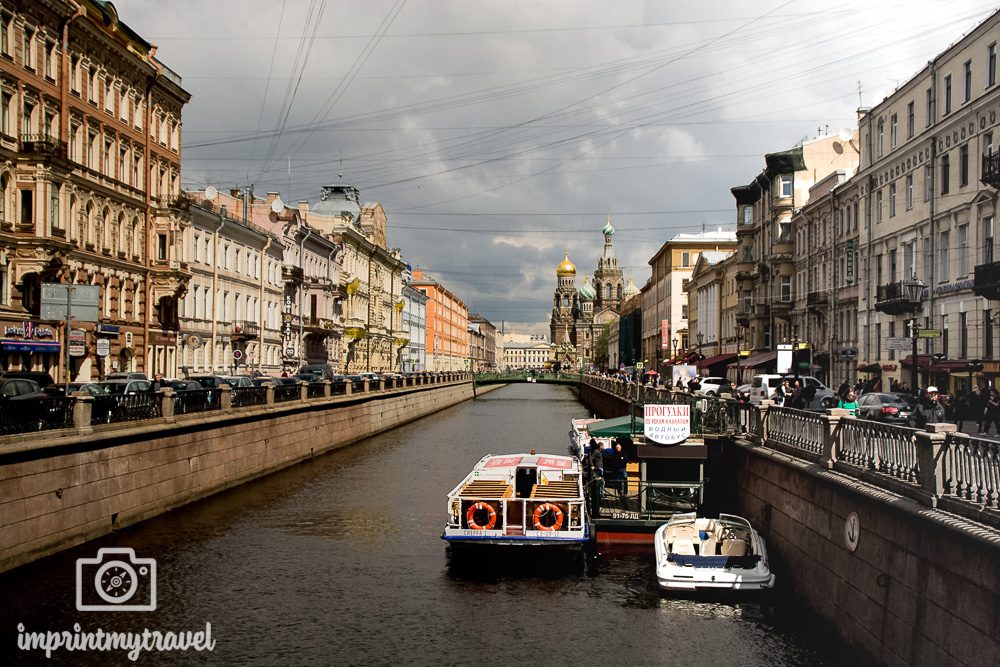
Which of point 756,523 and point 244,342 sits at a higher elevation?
point 244,342

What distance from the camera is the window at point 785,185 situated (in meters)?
66.1

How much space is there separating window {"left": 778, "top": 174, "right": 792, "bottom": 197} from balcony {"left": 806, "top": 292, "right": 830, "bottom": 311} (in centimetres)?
1054

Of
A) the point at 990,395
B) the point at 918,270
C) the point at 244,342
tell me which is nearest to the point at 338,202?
the point at 244,342

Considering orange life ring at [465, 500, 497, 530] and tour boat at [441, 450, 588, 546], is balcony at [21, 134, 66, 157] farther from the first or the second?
orange life ring at [465, 500, 497, 530]

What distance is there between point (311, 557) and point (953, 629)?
1590 cm

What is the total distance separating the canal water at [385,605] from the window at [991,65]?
73.2ft

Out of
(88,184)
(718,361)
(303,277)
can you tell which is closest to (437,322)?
(303,277)

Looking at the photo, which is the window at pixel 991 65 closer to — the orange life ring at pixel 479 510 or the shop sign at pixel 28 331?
the orange life ring at pixel 479 510

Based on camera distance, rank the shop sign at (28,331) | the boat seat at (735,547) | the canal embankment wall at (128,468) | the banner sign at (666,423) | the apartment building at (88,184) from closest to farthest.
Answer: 1. the canal embankment wall at (128,468)
2. the boat seat at (735,547)
3. the banner sign at (666,423)
4. the shop sign at (28,331)
5. the apartment building at (88,184)

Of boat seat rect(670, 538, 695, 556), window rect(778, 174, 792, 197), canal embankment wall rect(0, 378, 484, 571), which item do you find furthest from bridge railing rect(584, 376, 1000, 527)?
window rect(778, 174, 792, 197)

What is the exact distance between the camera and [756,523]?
78.1 feet

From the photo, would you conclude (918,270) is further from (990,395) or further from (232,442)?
(232,442)

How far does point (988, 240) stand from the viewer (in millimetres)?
35344

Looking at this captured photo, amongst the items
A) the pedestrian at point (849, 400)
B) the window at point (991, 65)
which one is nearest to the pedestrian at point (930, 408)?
the pedestrian at point (849, 400)
